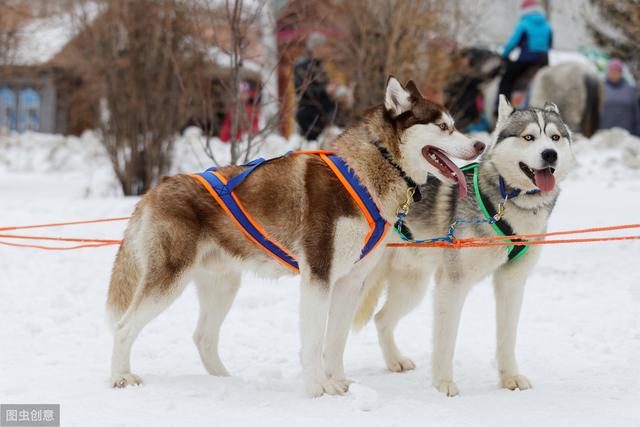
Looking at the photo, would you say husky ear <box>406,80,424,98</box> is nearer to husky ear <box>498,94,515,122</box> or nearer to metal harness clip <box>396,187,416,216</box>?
metal harness clip <box>396,187,416,216</box>

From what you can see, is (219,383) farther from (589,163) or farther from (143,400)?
(589,163)

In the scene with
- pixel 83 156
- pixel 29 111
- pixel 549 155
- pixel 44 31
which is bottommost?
pixel 83 156

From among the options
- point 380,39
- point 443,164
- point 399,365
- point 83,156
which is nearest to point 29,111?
point 83,156

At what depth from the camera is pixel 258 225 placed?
3.42 metres

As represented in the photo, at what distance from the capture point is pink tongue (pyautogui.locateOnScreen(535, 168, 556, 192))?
3.46 meters

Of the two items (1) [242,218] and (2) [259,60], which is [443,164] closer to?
(1) [242,218]

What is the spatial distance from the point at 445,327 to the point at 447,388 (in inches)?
12.0

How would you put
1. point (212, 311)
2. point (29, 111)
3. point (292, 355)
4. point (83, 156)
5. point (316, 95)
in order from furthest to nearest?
point (29, 111), point (83, 156), point (316, 95), point (292, 355), point (212, 311)

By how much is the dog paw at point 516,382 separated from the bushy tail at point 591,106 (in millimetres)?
Result: 11603

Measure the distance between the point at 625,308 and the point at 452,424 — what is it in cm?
304

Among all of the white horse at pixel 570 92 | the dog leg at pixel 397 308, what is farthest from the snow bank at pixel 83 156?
the dog leg at pixel 397 308

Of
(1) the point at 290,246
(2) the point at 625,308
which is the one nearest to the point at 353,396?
(1) the point at 290,246

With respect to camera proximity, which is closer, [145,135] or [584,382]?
[584,382]

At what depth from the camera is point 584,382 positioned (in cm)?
384
